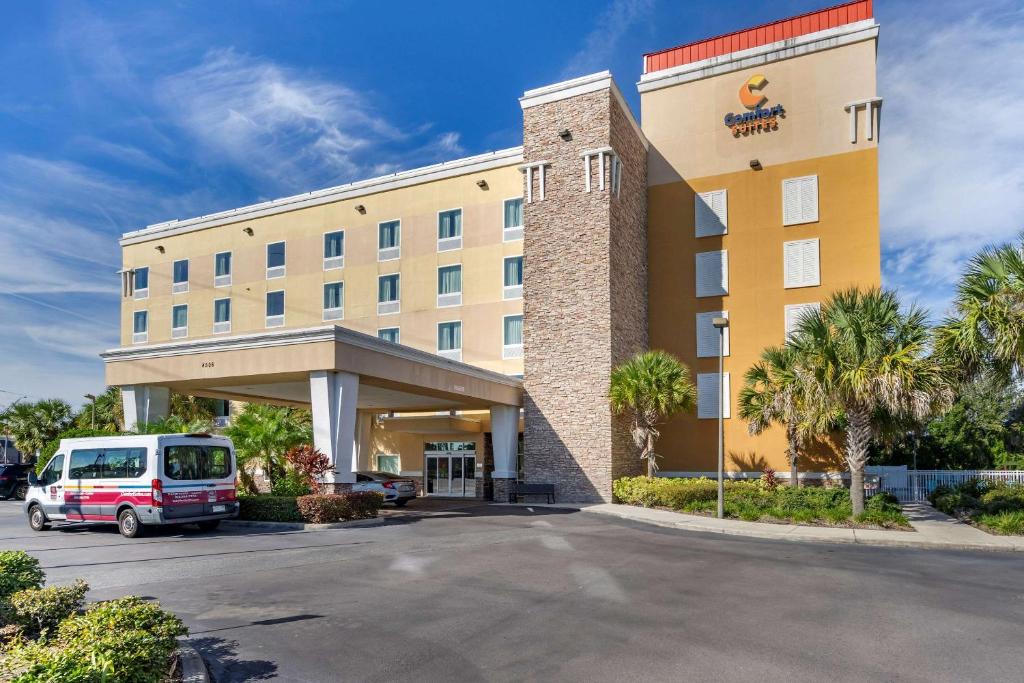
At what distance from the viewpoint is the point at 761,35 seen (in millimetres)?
32188

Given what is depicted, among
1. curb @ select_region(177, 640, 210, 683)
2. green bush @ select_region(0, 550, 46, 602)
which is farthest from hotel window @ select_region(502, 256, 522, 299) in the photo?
curb @ select_region(177, 640, 210, 683)

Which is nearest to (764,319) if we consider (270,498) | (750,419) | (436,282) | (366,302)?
(750,419)

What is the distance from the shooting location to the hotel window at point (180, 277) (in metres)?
41.1

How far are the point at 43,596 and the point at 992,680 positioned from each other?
9058 millimetres

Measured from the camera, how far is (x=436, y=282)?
3406cm

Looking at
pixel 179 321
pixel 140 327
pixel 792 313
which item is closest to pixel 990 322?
pixel 792 313

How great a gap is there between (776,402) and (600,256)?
8.48 metres

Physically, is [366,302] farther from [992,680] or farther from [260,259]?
[992,680]

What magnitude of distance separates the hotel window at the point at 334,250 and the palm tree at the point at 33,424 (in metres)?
16.5

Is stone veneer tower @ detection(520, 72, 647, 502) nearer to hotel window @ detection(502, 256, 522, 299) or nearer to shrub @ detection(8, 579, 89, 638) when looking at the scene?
hotel window @ detection(502, 256, 522, 299)

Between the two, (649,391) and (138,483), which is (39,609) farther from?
(649,391)

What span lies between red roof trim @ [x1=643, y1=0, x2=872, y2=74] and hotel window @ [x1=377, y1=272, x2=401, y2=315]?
15.4m

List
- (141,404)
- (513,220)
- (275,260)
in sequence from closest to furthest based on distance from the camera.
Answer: (141,404) → (513,220) → (275,260)

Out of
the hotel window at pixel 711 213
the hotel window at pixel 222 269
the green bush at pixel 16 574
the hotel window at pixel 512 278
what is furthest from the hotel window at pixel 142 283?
the green bush at pixel 16 574
